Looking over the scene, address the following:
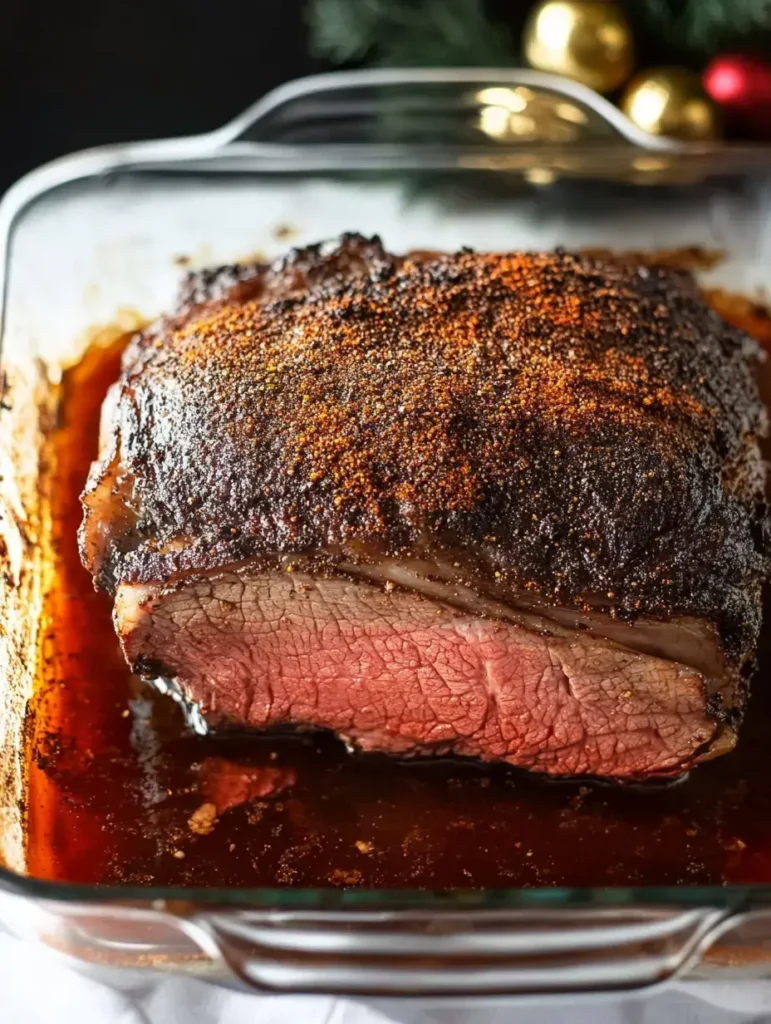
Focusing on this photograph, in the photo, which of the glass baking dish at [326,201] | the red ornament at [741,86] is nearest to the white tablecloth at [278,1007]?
the glass baking dish at [326,201]

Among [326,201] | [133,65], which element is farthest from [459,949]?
[133,65]

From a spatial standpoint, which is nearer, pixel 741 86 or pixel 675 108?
pixel 675 108

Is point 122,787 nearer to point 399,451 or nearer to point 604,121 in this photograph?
point 399,451

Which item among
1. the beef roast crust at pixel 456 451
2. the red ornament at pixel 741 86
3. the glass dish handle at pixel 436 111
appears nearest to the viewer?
the beef roast crust at pixel 456 451

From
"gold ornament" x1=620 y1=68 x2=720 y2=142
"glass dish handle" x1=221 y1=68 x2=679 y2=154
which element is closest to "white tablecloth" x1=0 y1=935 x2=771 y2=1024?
"glass dish handle" x1=221 y1=68 x2=679 y2=154

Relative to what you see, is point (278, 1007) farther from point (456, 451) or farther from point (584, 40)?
point (584, 40)

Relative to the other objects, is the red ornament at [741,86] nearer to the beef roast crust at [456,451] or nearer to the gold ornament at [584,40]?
the gold ornament at [584,40]

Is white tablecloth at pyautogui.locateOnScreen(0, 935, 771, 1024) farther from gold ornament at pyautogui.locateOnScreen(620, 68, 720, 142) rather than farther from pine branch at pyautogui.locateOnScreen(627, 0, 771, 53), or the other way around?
pine branch at pyautogui.locateOnScreen(627, 0, 771, 53)

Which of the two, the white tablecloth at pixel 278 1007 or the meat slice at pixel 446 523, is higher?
the meat slice at pixel 446 523
